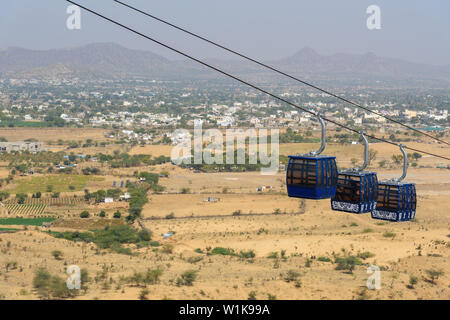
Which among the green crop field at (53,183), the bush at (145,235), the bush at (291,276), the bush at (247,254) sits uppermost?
the green crop field at (53,183)

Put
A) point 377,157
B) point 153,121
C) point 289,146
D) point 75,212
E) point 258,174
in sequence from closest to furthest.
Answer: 1. point 75,212
2. point 258,174
3. point 377,157
4. point 289,146
5. point 153,121

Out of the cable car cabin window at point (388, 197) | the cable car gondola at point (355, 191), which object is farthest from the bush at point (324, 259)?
the cable car gondola at point (355, 191)

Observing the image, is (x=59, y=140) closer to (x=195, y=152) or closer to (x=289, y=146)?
(x=195, y=152)

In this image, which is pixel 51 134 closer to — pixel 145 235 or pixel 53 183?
pixel 53 183

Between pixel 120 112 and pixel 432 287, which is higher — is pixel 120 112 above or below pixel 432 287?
above

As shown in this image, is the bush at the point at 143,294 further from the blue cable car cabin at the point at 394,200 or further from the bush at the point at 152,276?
the blue cable car cabin at the point at 394,200
